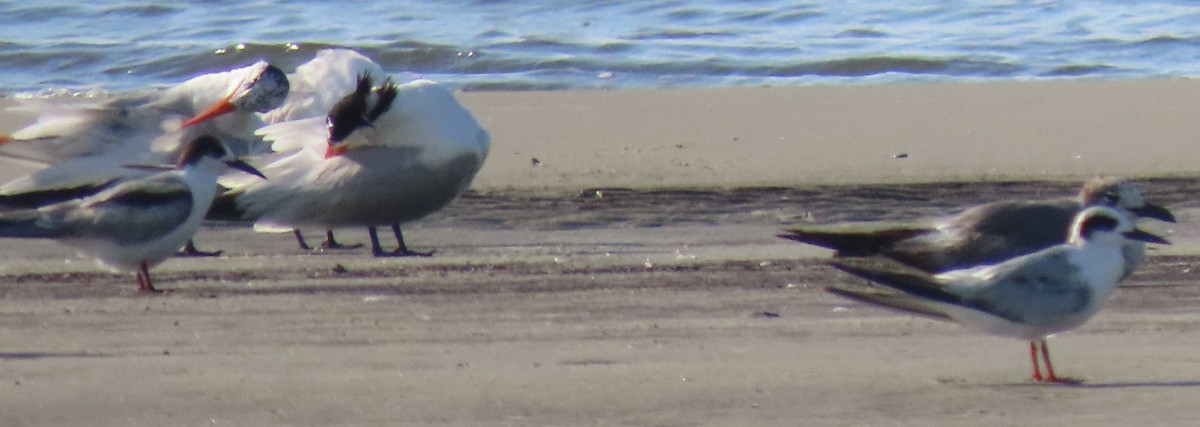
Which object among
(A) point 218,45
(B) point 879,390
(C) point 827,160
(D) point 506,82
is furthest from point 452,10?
(B) point 879,390

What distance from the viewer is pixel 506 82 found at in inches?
512

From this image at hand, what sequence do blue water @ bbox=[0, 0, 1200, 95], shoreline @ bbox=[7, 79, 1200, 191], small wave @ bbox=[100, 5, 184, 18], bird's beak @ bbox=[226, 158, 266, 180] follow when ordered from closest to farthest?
bird's beak @ bbox=[226, 158, 266, 180] < shoreline @ bbox=[7, 79, 1200, 191] < blue water @ bbox=[0, 0, 1200, 95] < small wave @ bbox=[100, 5, 184, 18]

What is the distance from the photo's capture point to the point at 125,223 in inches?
243

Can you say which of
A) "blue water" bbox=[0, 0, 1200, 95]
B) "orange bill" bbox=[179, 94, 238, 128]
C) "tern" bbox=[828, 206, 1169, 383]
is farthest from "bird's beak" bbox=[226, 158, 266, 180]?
"blue water" bbox=[0, 0, 1200, 95]

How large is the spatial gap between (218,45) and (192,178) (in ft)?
27.8

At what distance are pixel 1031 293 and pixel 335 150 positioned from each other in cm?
330

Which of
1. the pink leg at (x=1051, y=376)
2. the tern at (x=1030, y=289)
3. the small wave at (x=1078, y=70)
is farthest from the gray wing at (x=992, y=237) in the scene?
the small wave at (x=1078, y=70)

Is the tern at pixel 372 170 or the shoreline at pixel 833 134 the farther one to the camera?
the shoreline at pixel 833 134

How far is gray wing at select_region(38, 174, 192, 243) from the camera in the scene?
6.16 meters

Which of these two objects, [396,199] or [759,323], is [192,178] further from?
[759,323]

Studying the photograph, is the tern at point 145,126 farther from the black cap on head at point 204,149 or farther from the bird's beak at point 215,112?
the black cap on head at point 204,149

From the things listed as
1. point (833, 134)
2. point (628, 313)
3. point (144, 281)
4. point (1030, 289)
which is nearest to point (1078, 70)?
point (833, 134)

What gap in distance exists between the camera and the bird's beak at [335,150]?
7262mm

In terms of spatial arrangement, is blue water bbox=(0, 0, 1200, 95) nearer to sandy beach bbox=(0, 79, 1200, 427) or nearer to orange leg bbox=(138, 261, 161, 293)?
sandy beach bbox=(0, 79, 1200, 427)
